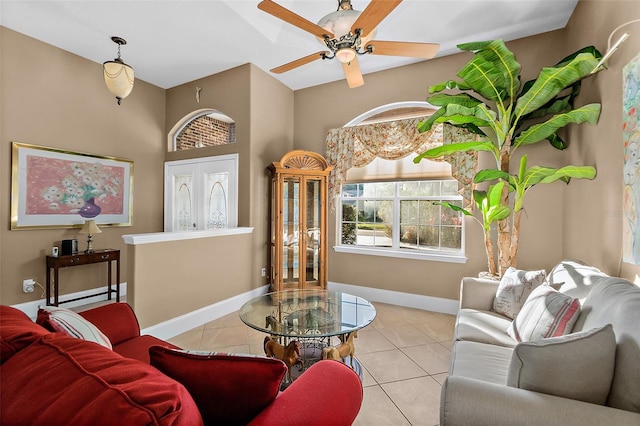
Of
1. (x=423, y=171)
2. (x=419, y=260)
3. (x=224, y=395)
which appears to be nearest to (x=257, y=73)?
(x=423, y=171)

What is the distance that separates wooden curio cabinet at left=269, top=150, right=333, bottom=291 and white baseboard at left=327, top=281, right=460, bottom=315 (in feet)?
1.39

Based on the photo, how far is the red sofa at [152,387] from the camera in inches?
21.5

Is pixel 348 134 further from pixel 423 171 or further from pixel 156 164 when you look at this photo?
pixel 156 164

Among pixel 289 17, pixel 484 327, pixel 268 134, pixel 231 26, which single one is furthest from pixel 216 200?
pixel 484 327

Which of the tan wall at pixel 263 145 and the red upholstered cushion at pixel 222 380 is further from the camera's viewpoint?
the tan wall at pixel 263 145

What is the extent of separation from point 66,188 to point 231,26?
2.87m

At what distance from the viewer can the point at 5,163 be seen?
3141 millimetres

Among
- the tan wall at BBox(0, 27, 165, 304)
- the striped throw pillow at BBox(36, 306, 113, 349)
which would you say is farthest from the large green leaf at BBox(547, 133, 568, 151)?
the tan wall at BBox(0, 27, 165, 304)

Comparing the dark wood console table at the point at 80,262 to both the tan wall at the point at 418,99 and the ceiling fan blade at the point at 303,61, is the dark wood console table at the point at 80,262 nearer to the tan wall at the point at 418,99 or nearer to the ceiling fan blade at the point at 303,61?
the tan wall at the point at 418,99

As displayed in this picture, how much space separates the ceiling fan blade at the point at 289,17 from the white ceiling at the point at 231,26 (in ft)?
3.10

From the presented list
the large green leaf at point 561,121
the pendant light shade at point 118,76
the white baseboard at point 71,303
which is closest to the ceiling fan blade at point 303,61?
the pendant light shade at point 118,76

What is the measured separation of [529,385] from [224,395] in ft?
3.63

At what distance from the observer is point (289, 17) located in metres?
1.93

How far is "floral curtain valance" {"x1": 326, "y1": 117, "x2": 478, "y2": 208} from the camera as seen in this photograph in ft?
10.7
